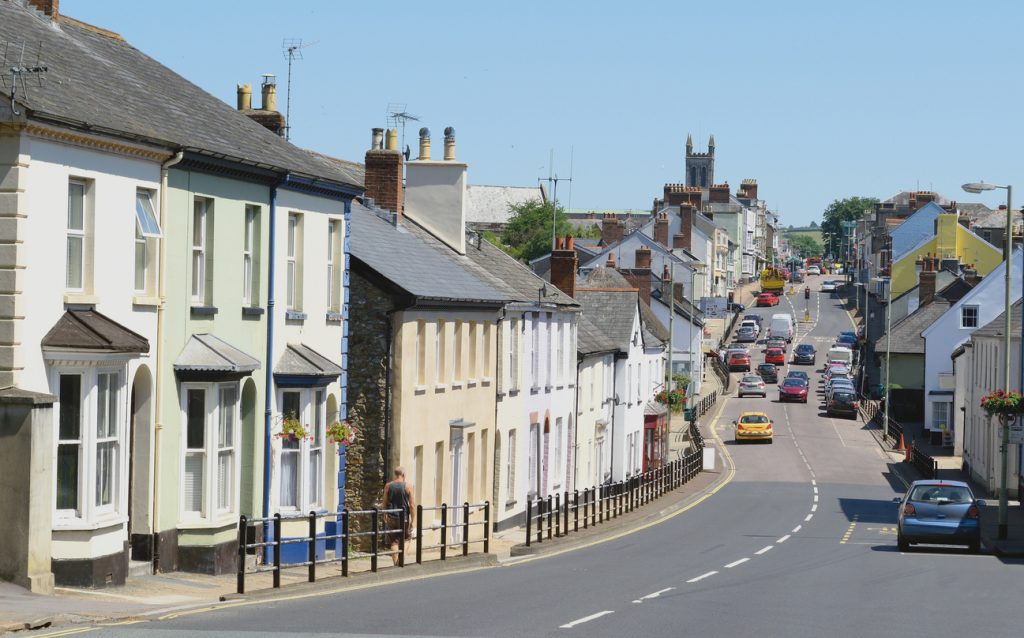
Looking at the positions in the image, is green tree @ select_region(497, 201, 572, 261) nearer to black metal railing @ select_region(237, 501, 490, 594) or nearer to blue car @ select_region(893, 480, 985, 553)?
blue car @ select_region(893, 480, 985, 553)

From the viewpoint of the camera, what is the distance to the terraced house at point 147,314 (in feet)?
62.4

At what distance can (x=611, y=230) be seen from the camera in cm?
14000

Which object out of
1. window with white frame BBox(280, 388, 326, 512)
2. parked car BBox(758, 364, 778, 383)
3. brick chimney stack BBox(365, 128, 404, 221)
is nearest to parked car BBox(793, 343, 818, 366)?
parked car BBox(758, 364, 778, 383)

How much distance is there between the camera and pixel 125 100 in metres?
22.9

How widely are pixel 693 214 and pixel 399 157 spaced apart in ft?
392

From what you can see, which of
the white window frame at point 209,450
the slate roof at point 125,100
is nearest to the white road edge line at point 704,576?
the white window frame at point 209,450

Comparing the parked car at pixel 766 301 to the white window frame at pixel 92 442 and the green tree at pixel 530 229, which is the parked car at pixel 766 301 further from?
the white window frame at pixel 92 442

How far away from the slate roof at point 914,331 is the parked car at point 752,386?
28.6 feet

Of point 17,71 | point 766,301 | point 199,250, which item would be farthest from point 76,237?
point 766,301

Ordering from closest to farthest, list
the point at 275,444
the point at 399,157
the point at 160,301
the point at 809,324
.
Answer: the point at 160,301 → the point at 275,444 → the point at 399,157 → the point at 809,324

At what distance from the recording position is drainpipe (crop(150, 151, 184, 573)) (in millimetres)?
22453

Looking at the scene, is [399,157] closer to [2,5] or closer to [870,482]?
[2,5]

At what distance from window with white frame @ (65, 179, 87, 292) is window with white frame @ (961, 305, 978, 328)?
7268 centimetres

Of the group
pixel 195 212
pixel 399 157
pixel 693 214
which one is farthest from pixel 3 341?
pixel 693 214
